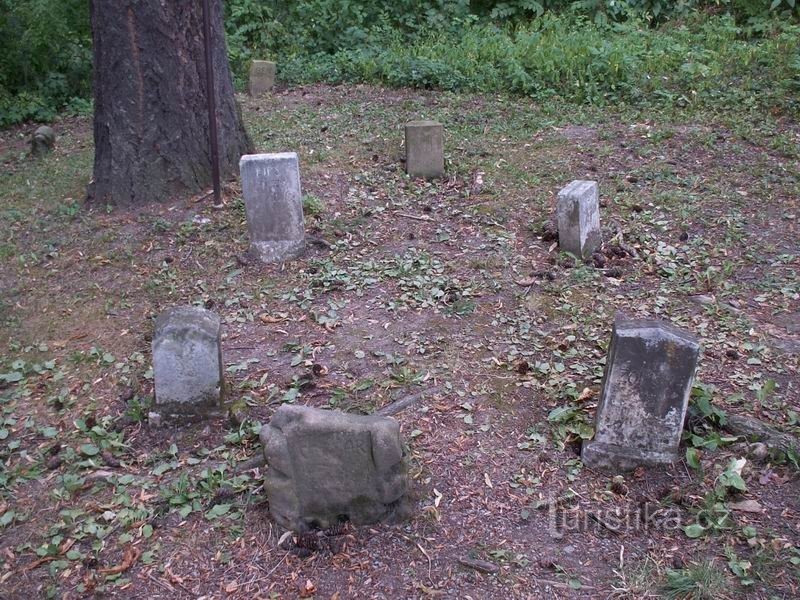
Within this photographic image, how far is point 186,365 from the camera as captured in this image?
3.83m

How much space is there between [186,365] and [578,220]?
2.98m

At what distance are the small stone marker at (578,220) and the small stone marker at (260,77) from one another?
6.19 meters

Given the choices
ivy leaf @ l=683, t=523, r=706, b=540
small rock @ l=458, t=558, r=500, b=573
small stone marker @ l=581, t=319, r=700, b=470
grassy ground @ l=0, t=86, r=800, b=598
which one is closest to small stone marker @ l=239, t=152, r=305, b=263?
grassy ground @ l=0, t=86, r=800, b=598

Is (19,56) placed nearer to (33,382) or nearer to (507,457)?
(33,382)

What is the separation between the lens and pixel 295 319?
15.9 feet

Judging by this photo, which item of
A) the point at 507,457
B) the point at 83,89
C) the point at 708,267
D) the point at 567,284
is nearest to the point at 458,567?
the point at 507,457

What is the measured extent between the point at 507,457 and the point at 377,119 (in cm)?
587

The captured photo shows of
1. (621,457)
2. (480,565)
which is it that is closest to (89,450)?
(480,565)

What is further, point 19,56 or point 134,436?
point 19,56

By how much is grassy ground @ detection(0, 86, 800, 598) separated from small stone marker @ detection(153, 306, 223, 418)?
138 mm

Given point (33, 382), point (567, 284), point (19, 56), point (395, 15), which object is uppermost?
point (395, 15)

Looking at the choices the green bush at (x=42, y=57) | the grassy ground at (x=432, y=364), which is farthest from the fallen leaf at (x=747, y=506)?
the green bush at (x=42, y=57)

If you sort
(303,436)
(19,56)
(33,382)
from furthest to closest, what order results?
(19,56)
(33,382)
(303,436)

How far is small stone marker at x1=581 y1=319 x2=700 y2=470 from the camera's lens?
3.35m
